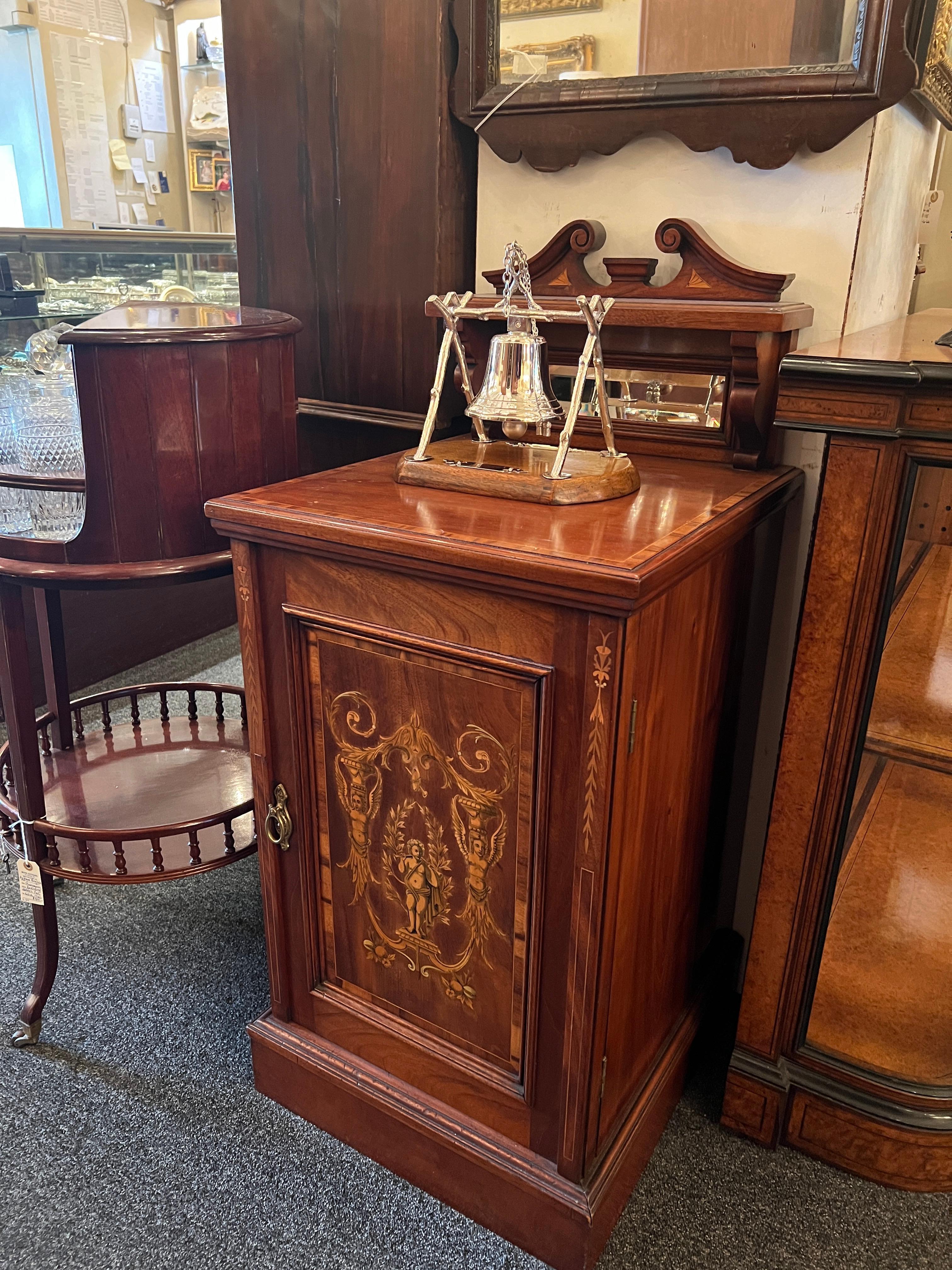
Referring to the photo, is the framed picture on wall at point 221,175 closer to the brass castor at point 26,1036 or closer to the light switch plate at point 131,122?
the light switch plate at point 131,122

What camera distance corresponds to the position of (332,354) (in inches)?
73.1

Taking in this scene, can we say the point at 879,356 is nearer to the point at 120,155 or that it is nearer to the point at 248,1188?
the point at 248,1188

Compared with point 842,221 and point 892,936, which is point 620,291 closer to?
point 842,221

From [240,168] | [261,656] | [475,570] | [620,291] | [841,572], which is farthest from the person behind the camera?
[240,168]

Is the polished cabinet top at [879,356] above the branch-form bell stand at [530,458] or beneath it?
above

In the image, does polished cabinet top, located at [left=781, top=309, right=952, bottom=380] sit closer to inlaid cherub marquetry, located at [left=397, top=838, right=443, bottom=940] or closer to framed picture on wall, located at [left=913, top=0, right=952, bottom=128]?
framed picture on wall, located at [left=913, top=0, right=952, bottom=128]

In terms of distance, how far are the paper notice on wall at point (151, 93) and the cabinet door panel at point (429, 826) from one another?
4.91m

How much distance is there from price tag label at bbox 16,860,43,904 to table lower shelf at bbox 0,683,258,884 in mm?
23

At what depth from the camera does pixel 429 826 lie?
127 centimetres

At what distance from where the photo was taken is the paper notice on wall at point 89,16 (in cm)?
465

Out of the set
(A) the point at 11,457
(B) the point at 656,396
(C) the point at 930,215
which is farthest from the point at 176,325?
(C) the point at 930,215

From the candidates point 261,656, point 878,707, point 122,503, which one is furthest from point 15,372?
point 878,707

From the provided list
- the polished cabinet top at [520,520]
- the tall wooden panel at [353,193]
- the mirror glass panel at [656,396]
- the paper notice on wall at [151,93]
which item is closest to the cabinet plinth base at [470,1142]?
the polished cabinet top at [520,520]

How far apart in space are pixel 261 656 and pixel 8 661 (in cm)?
50
